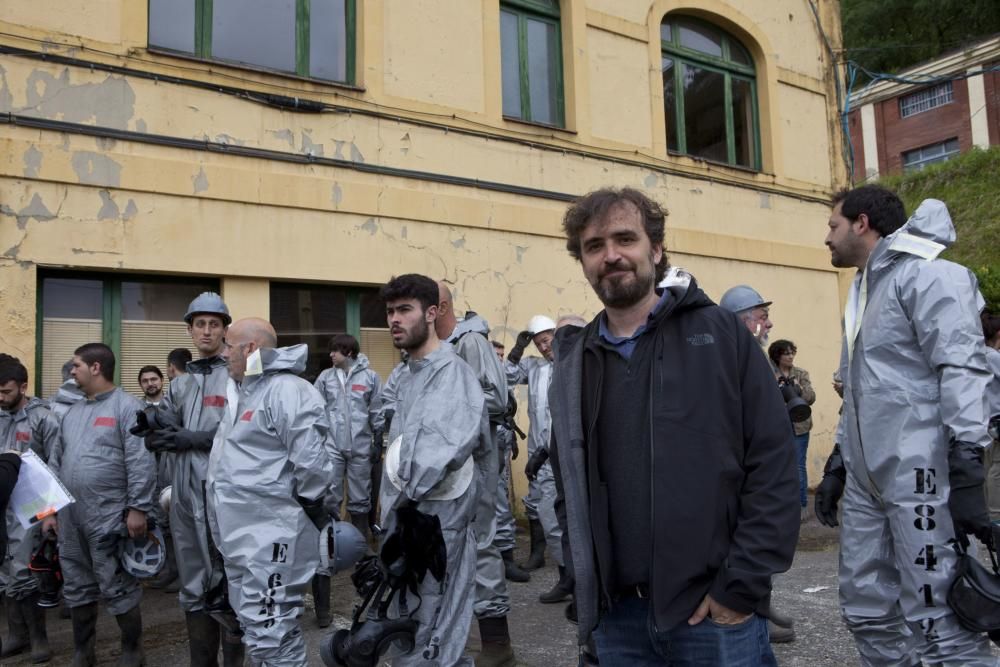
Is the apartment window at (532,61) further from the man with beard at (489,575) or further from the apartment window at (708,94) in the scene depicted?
the man with beard at (489,575)

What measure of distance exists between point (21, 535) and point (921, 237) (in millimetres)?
5927

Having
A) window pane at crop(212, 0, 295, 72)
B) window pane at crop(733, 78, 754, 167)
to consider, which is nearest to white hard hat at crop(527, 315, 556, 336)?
window pane at crop(212, 0, 295, 72)

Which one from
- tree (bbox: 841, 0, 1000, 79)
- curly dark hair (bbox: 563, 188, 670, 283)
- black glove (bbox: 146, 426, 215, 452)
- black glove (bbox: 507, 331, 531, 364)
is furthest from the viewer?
tree (bbox: 841, 0, 1000, 79)

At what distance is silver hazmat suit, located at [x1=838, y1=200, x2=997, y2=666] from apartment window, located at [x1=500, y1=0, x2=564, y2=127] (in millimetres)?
6746

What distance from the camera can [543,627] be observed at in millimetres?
5418

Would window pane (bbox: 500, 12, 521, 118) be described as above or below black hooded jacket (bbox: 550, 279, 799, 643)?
above

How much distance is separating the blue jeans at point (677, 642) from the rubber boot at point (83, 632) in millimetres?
4089

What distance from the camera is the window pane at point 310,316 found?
8078 millimetres

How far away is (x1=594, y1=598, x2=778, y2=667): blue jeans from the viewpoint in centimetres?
213

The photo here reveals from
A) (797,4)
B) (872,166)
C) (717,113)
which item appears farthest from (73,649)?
(872,166)

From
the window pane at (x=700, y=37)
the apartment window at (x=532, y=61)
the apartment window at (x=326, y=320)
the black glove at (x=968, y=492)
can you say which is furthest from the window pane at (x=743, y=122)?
the black glove at (x=968, y=492)

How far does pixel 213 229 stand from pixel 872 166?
105 ft

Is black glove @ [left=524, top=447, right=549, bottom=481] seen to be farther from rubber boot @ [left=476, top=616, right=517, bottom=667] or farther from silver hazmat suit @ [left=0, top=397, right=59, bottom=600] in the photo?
silver hazmat suit @ [left=0, top=397, right=59, bottom=600]

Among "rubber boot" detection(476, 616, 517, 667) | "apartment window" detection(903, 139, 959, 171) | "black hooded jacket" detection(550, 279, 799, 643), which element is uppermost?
"apartment window" detection(903, 139, 959, 171)
